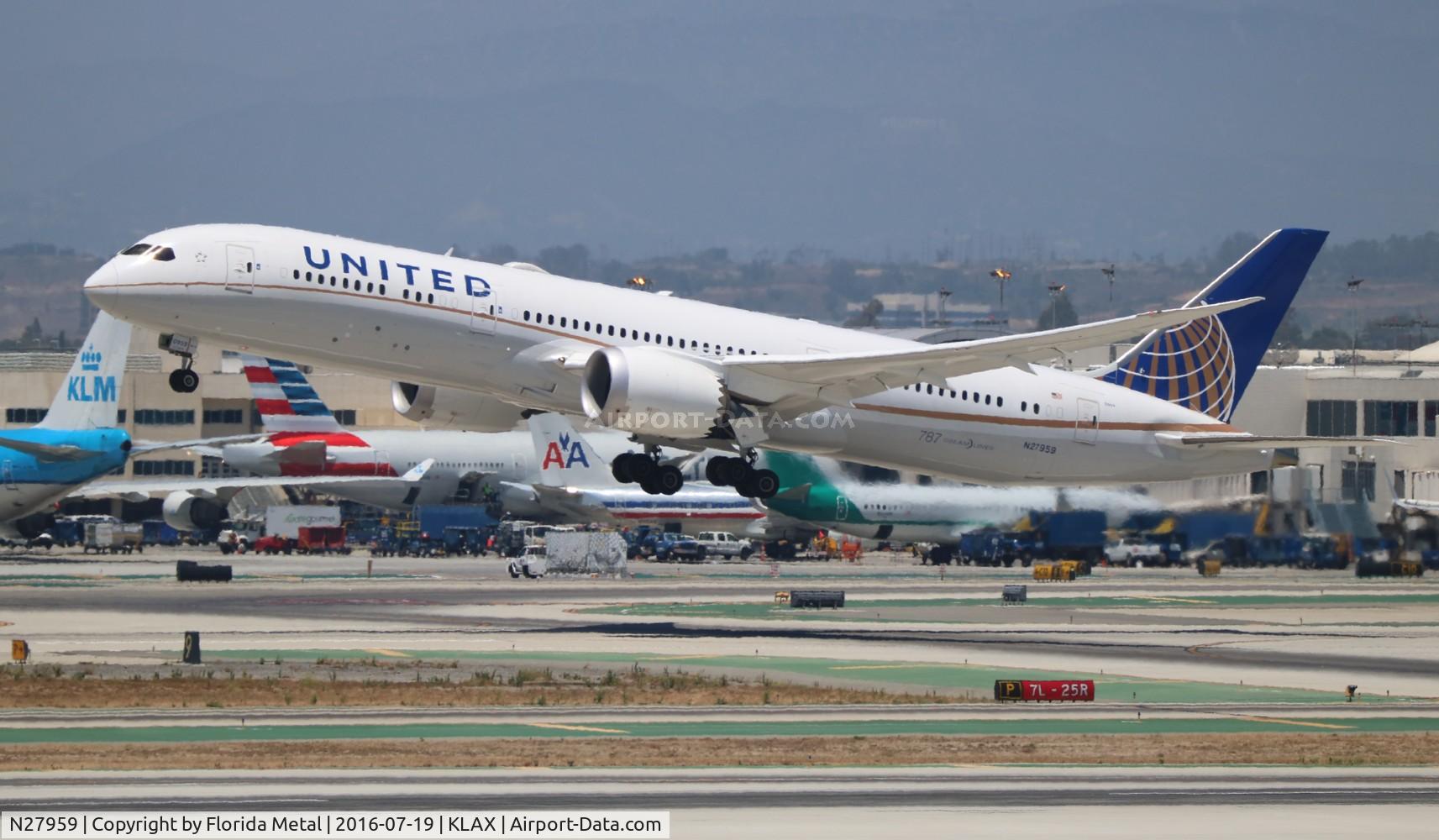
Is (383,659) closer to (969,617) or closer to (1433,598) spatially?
(969,617)

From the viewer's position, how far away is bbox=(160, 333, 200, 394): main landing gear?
45094 mm

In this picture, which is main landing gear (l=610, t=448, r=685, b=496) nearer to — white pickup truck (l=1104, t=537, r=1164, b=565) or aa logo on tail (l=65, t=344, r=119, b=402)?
white pickup truck (l=1104, t=537, r=1164, b=565)

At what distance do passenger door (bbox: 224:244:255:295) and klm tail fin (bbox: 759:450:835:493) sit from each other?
48994 millimetres

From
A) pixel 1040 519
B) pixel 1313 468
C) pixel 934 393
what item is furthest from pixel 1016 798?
pixel 1040 519

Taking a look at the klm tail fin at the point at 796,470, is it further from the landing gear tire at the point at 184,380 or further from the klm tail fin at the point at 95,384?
the landing gear tire at the point at 184,380

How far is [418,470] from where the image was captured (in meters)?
119

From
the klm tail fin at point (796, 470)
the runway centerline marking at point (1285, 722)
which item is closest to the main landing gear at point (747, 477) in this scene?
the runway centerline marking at point (1285, 722)

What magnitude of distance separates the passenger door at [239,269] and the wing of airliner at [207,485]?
57.6 m

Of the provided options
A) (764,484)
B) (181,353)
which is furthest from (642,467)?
(181,353)

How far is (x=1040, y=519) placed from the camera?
89.4 meters

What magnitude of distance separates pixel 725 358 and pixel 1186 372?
16.0m

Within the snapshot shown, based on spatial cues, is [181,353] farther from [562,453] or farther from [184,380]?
[562,453]

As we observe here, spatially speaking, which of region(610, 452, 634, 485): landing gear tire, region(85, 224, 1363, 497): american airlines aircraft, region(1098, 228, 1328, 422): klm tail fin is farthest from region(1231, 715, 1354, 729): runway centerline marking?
region(1098, 228, 1328, 422): klm tail fin

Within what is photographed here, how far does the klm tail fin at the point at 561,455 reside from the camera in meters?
106
